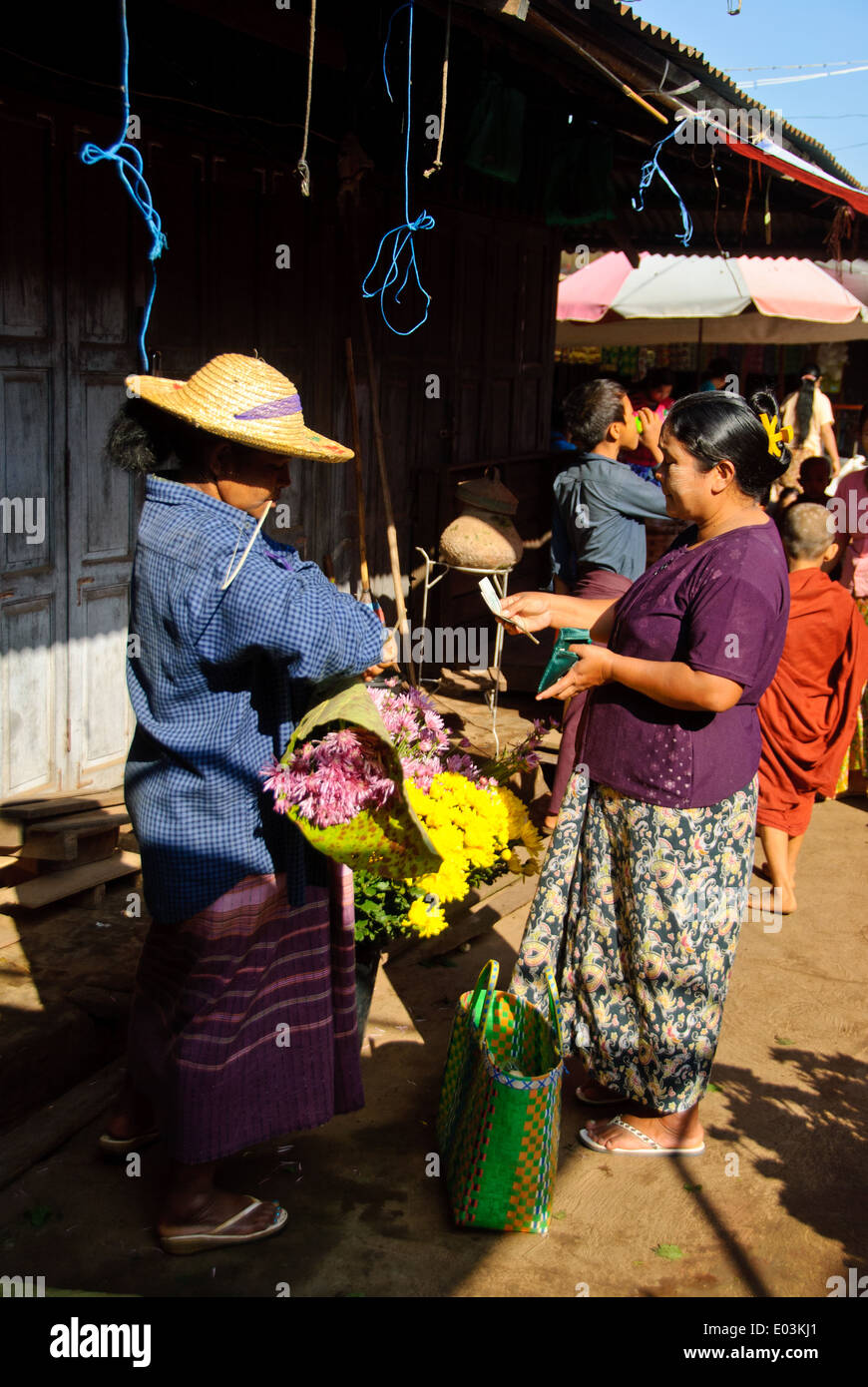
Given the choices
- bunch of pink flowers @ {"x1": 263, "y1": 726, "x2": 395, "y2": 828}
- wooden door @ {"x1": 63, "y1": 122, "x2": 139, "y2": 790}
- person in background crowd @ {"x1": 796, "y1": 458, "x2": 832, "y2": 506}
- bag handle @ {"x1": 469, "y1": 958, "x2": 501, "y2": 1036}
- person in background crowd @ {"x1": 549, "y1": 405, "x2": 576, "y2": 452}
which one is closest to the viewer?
bunch of pink flowers @ {"x1": 263, "y1": 726, "x2": 395, "y2": 828}

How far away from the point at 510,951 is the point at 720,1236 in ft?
5.49

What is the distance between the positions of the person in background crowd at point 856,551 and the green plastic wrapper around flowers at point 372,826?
450cm

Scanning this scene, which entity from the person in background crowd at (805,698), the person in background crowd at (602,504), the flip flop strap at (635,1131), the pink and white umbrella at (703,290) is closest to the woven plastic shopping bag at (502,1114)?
the flip flop strap at (635,1131)

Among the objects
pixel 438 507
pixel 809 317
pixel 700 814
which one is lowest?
pixel 700 814

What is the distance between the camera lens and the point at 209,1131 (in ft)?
8.84

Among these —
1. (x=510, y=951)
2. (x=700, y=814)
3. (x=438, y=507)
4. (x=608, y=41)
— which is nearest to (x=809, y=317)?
(x=438, y=507)

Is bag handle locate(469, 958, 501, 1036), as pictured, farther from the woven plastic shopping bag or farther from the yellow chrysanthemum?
the yellow chrysanthemum

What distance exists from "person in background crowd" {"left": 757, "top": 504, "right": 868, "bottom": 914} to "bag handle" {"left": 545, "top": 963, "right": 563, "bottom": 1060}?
222 centimetres

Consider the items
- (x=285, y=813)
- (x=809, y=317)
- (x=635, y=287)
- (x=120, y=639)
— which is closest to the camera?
(x=285, y=813)

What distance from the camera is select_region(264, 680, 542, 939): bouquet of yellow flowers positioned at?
242 cm

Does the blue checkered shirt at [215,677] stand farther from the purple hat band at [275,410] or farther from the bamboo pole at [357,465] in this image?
the bamboo pole at [357,465]

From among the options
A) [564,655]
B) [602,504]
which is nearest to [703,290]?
[602,504]

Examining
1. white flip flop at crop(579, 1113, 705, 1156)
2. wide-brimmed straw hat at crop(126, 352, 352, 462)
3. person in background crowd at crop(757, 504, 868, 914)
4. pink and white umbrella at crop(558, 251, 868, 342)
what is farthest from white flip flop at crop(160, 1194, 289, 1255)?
pink and white umbrella at crop(558, 251, 868, 342)
